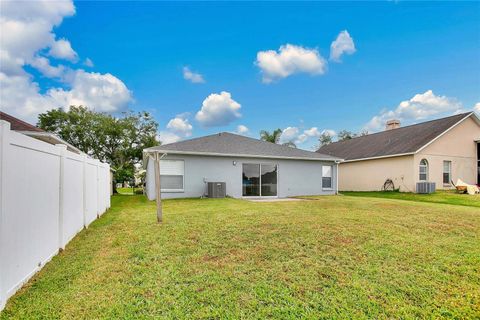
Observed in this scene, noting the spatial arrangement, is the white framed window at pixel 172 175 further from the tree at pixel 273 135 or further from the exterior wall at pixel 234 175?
the tree at pixel 273 135

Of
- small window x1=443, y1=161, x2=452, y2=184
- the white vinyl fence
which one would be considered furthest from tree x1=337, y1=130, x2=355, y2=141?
the white vinyl fence

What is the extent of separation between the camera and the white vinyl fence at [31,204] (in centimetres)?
261

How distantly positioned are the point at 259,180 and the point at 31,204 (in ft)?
40.1

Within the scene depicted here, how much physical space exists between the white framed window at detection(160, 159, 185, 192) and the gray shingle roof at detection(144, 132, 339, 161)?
2.54ft

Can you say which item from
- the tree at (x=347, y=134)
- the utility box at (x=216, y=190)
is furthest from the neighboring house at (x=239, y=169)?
the tree at (x=347, y=134)

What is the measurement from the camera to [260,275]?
3.42 metres

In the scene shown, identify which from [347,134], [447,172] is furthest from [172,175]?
[347,134]

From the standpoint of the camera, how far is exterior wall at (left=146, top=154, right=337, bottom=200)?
13344 mm

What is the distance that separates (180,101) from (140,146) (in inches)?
448

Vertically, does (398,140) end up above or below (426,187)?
above

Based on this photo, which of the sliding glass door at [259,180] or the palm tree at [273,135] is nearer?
the sliding glass door at [259,180]

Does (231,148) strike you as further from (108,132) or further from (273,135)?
(273,135)

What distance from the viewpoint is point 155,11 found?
11734 millimetres

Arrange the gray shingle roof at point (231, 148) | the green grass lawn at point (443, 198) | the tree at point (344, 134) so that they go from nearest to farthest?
the green grass lawn at point (443, 198) → the gray shingle roof at point (231, 148) → the tree at point (344, 134)
